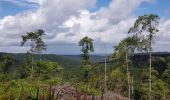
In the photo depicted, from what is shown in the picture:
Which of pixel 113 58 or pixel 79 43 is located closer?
pixel 113 58

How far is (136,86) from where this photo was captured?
67.2m

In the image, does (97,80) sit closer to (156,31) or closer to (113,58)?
(113,58)

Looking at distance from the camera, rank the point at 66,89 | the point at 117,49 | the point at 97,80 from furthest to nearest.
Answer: the point at 97,80 < the point at 117,49 < the point at 66,89

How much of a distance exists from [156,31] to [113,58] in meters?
17.2

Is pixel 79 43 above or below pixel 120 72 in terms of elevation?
above

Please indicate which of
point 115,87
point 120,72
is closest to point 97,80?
point 115,87

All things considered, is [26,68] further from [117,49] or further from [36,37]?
[117,49]

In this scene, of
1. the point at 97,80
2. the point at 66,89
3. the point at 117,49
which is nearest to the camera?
the point at 66,89

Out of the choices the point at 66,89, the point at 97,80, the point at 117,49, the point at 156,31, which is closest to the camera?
the point at 66,89

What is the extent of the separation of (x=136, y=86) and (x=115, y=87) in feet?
18.2

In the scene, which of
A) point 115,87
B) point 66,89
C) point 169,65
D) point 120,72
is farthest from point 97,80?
point 66,89

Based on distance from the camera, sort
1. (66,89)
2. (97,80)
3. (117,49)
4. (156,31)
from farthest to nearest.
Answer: (97,80) < (117,49) < (156,31) < (66,89)

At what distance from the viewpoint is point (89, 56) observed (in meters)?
64.9

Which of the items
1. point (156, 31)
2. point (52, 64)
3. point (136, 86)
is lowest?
point (136, 86)
